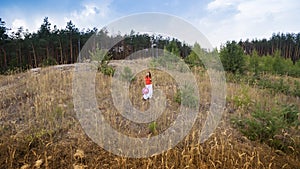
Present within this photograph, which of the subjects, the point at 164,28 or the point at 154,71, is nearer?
the point at 164,28

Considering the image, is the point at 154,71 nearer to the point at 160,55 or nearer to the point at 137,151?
the point at 160,55

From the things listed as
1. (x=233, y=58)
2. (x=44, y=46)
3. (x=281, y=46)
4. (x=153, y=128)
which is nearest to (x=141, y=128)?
(x=153, y=128)

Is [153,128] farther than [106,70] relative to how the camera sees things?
No

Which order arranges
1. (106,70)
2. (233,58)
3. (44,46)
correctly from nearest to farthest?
1. (106,70)
2. (233,58)
3. (44,46)

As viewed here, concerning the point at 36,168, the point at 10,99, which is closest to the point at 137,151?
the point at 36,168

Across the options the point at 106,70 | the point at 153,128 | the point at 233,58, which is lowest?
the point at 153,128

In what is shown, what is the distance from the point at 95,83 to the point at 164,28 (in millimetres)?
4290

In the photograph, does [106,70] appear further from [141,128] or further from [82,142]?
[82,142]

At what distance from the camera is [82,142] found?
Result: 4.27 metres

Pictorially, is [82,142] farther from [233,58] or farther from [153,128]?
[233,58]

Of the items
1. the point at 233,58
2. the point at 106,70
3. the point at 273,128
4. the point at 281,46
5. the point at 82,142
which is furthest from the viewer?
the point at 281,46

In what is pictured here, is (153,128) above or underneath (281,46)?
underneath

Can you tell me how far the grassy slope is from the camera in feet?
12.1

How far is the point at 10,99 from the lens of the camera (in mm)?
6516
